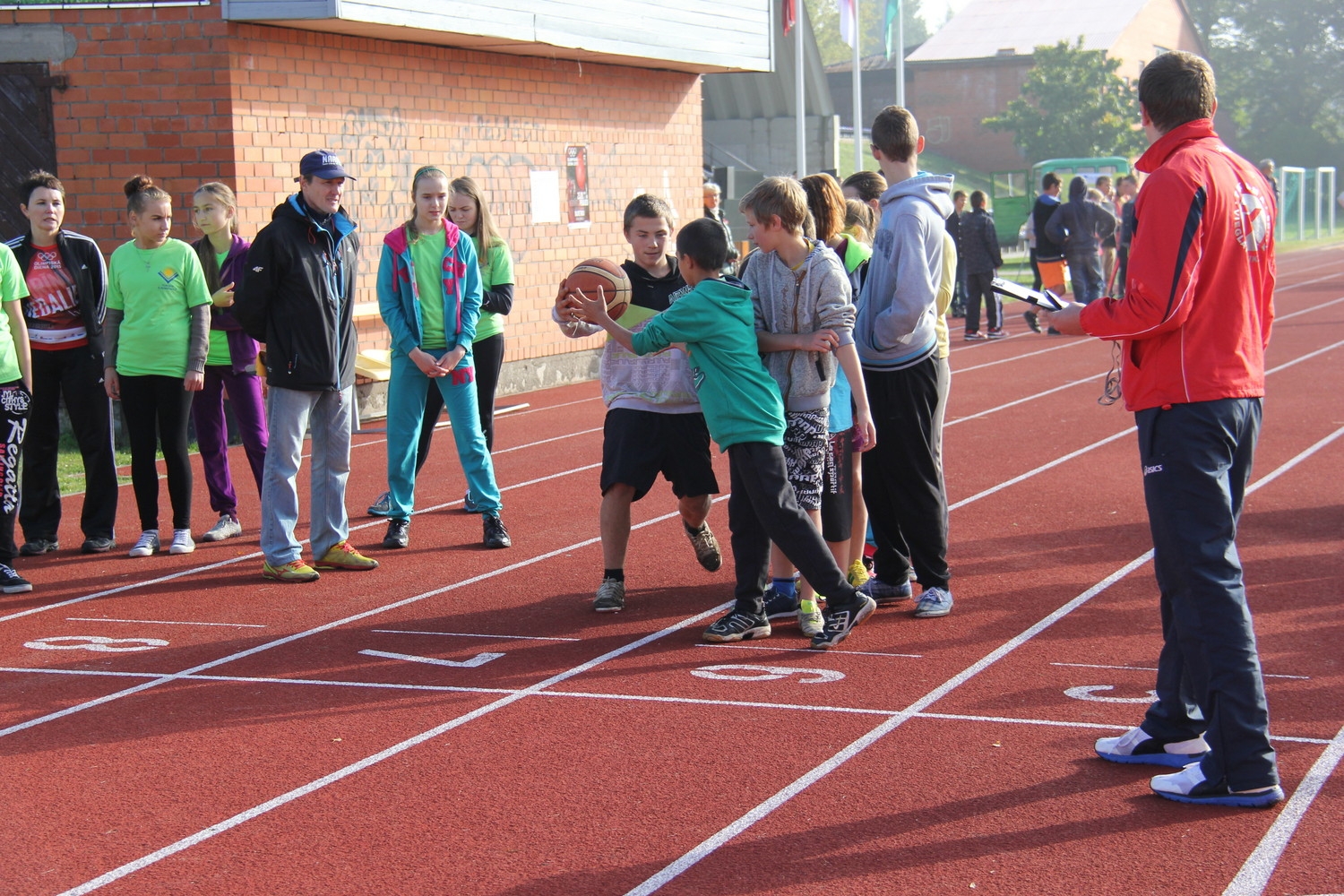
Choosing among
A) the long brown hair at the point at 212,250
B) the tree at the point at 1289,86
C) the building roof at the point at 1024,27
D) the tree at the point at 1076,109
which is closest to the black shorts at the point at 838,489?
the long brown hair at the point at 212,250

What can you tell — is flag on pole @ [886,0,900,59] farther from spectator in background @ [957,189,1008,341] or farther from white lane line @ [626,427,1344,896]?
white lane line @ [626,427,1344,896]

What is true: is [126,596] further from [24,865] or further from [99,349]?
[24,865]

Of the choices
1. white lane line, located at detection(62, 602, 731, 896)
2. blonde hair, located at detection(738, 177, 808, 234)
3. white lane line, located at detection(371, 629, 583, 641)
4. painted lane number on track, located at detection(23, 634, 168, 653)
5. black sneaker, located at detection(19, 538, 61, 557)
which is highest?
blonde hair, located at detection(738, 177, 808, 234)

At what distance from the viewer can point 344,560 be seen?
25.3 ft

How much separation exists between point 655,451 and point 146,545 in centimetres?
333

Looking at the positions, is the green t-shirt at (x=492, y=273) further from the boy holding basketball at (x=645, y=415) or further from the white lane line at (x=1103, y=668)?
the white lane line at (x=1103, y=668)

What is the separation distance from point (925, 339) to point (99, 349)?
4866 millimetres

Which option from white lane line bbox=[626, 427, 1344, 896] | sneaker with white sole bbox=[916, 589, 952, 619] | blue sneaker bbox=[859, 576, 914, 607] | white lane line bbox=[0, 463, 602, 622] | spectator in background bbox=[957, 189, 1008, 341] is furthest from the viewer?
spectator in background bbox=[957, 189, 1008, 341]

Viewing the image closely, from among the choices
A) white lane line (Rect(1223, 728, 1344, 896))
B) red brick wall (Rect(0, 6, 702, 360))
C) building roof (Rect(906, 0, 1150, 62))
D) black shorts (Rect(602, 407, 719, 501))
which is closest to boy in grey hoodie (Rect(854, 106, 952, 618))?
black shorts (Rect(602, 407, 719, 501))

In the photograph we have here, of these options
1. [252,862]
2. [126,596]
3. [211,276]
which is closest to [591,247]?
[211,276]

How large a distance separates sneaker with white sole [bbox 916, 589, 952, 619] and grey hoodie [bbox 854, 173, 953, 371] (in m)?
1.04

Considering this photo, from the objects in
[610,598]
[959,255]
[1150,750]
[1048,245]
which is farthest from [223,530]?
[959,255]

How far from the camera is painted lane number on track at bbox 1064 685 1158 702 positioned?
208 inches

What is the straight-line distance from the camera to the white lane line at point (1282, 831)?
3.77 metres
